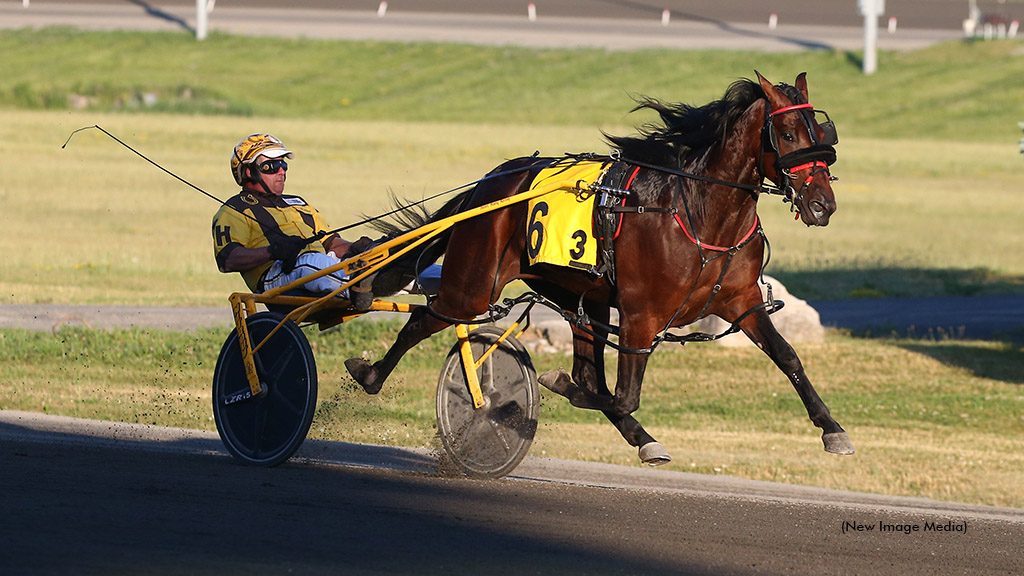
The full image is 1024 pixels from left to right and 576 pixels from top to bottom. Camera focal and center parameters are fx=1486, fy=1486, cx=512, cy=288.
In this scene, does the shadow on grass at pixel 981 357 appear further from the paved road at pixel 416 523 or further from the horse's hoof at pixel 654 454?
the horse's hoof at pixel 654 454

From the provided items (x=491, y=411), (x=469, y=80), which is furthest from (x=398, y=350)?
(x=469, y=80)

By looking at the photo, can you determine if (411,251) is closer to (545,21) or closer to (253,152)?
(253,152)

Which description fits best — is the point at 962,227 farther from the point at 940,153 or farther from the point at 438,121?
the point at 438,121

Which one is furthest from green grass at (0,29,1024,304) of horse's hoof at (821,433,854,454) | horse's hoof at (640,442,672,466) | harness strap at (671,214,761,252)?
horse's hoof at (821,433,854,454)

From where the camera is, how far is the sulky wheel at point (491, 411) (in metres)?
8.24

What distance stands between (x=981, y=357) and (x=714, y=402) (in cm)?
376

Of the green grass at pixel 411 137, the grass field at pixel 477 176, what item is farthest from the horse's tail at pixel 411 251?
the green grass at pixel 411 137

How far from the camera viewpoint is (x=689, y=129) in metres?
7.68

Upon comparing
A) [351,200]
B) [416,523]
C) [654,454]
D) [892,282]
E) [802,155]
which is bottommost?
[351,200]

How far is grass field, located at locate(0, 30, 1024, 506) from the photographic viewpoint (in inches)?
451

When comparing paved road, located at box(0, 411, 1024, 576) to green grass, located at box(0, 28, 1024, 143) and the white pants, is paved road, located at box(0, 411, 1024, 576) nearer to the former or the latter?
the white pants

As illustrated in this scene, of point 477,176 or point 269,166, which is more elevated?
point 269,166

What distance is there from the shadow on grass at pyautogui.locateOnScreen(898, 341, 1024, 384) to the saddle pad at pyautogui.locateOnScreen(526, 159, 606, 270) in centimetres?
Answer: 797

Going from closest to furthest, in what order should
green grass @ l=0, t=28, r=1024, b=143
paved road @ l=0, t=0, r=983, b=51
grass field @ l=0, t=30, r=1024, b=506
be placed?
1. grass field @ l=0, t=30, r=1024, b=506
2. green grass @ l=0, t=28, r=1024, b=143
3. paved road @ l=0, t=0, r=983, b=51
